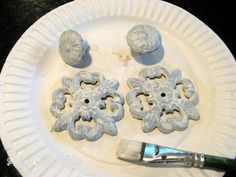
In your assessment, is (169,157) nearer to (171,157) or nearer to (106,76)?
(171,157)

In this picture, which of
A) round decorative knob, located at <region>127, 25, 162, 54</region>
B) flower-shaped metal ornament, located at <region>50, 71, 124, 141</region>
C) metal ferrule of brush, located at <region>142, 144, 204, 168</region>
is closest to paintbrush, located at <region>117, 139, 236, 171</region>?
metal ferrule of brush, located at <region>142, 144, 204, 168</region>

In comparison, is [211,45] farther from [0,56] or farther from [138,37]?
[0,56]

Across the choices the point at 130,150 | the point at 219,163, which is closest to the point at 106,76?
the point at 130,150

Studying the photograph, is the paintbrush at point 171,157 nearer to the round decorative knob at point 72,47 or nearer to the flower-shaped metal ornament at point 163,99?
the flower-shaped metal ornament at point 163,99

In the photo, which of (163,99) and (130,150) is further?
(163,99)

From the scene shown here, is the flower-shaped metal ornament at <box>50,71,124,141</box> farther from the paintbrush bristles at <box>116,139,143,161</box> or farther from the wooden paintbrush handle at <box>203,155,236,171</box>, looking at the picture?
the wooden paintbrush handle at <box>203,155,236,171</box>

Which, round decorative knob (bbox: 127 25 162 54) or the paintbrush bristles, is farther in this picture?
round decorative knob (bbox: 127 25 162 54)
